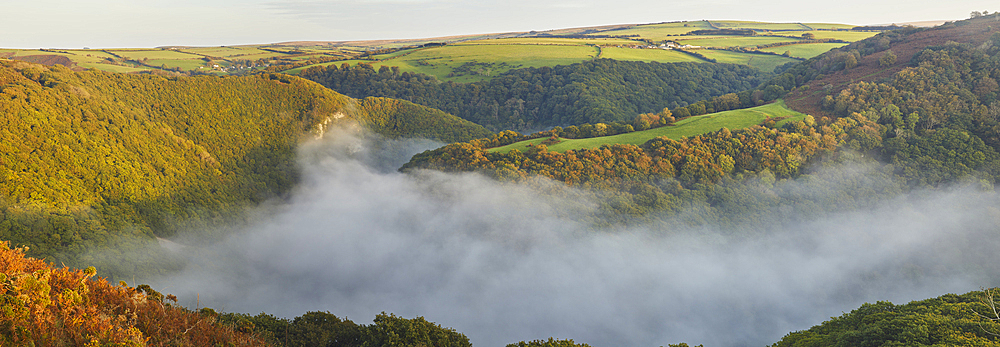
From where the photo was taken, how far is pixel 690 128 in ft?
244

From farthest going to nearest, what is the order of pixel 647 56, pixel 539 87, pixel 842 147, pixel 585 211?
pixel 647 56, pixel 539 87, pixel 842 147, pixel 585 211

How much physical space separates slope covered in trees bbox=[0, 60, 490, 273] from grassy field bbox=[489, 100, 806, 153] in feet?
182

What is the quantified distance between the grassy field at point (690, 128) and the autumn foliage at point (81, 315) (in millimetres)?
61901

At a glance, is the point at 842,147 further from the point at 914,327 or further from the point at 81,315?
the point at 81,315

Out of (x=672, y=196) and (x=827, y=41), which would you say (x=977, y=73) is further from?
(x=827, y=41)

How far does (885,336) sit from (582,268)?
37.3 m

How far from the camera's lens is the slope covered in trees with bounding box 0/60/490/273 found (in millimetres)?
53500

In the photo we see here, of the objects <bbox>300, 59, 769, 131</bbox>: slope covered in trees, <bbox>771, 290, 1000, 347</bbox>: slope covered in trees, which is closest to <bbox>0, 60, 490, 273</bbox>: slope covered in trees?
<bbox>300, 59, 769, 131</bbox>: slope covered in trees

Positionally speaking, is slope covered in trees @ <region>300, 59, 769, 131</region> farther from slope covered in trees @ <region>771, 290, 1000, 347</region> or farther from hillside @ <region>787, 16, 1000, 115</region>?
slope covered in trees @ <region>771, 290, 1000, 347</region>

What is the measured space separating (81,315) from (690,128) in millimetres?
77039

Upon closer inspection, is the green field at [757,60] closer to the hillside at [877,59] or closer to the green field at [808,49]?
the green field at [808,49]

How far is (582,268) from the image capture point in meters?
60.6

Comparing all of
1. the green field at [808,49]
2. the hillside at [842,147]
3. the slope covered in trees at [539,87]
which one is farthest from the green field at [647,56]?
the hillside at [842,147]

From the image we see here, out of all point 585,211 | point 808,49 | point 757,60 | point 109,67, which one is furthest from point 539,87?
point 109,67
